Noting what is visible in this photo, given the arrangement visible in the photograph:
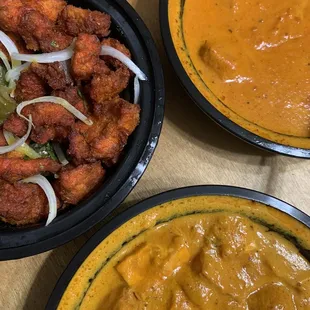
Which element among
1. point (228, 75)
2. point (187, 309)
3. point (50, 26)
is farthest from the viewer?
point (228, 75)

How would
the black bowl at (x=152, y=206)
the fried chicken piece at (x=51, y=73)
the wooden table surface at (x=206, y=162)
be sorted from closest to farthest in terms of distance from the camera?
the black bowl at (x=152, y=206), the fried chicken piece at (x=51, y=73), the wooden table surface at (x=206, y=162)

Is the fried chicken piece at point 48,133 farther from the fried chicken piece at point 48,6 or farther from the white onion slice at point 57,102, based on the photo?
the fried chicken piece at point 48,6

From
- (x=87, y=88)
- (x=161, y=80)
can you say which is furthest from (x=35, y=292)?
(x=161, y=80)

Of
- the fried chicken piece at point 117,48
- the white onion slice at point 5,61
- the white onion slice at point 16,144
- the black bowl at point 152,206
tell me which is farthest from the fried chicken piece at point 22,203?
the fried chicken piece at point 117,48

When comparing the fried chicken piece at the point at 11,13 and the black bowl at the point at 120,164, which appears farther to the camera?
the fried chicken piece at the point at 11,13

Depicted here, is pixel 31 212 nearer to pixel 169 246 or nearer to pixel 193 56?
pixel 169 246

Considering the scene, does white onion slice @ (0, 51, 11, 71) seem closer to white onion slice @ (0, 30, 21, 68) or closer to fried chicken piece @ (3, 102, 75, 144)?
white onion slice @ (0, 30, 21, 68)
